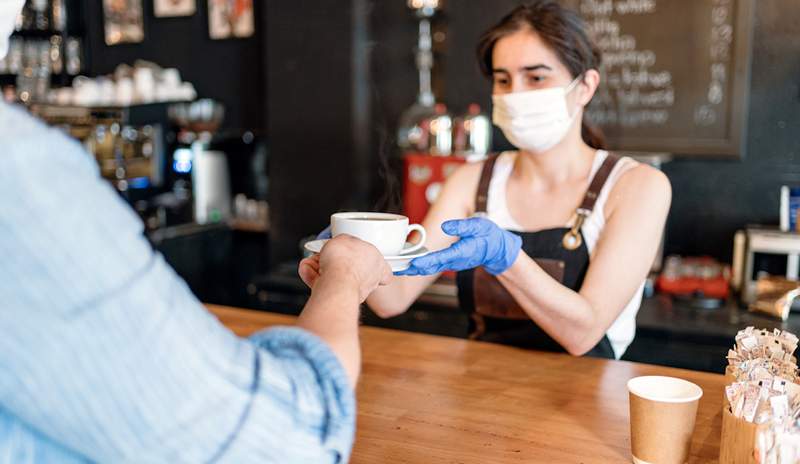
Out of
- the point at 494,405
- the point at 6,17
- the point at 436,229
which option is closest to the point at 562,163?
the point at 436,229

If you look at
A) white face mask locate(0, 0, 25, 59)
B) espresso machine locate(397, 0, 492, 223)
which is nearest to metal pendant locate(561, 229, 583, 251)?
espresso machine locate(397, 0, 492, 223)

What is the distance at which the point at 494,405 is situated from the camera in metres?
1.50

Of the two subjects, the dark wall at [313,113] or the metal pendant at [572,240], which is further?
the dark wall at [313,113]

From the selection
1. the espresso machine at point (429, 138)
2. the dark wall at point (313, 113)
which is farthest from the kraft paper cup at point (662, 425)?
the dark wall at point (313, 113)

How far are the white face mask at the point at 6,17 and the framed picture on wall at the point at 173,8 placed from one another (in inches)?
158

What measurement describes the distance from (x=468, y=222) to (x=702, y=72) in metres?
2.04

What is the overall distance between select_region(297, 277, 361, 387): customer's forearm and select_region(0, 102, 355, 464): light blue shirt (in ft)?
0.22

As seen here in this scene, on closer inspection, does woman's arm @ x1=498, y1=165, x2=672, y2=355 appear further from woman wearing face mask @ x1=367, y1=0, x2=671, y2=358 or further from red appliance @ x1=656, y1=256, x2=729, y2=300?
red appliance @ x1=656, y1=256, x2=729, y2=300

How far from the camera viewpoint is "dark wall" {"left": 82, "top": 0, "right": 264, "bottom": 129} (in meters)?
4.64

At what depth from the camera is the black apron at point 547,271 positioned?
2.06 metres

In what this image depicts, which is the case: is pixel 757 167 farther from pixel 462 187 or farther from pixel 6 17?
pixel 6 17

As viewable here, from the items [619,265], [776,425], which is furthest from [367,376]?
[776,425]

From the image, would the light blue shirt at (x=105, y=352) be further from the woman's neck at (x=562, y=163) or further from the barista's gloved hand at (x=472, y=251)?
the woman's neck at (x=562, y=163)

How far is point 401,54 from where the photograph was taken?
3814 mm
